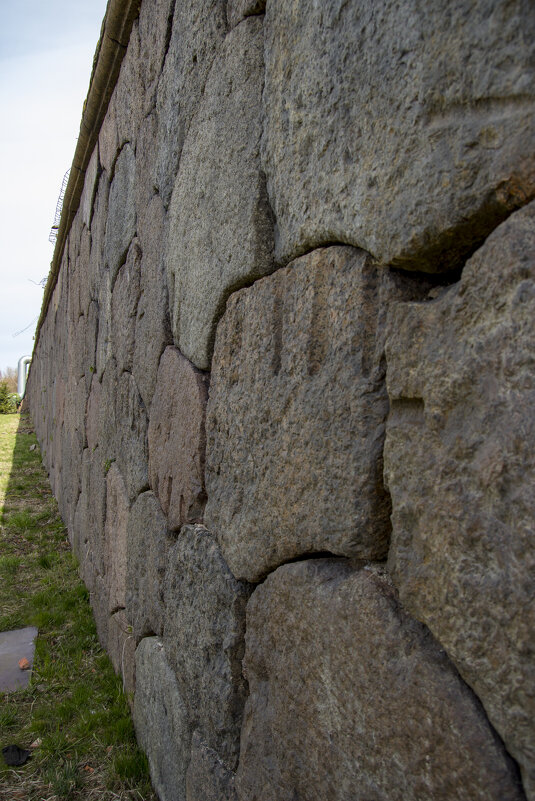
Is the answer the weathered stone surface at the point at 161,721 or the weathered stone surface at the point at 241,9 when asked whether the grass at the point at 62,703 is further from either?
the weathered stone surface at the point at 241,9

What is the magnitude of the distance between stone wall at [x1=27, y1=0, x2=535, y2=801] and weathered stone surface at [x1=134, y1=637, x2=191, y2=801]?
1cm

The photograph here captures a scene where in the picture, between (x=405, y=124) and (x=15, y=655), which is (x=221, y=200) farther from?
(x=15, y=655)

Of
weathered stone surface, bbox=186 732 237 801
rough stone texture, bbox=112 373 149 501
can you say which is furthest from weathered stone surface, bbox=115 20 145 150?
weathered stone surface, bbox=186 732 237 801

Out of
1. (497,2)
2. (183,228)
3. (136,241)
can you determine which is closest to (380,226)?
(497,2)

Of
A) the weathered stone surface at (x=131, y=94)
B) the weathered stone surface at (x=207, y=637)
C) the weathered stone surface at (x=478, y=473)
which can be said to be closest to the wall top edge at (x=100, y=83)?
the weathered stone surface at (x=131, y=94)

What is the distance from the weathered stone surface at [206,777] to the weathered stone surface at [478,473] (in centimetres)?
80

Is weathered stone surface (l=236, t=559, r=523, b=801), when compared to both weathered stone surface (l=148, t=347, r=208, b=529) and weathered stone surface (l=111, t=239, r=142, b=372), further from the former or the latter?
weathered stone surface (l=111, t=239, r=142, b=372)

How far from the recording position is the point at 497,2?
661 mm

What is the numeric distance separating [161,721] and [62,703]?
2.43ft

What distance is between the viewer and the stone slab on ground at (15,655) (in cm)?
257

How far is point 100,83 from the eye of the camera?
2.94 metres

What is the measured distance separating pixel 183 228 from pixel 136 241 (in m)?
0.76

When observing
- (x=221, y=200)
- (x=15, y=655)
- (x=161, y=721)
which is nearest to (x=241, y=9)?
(x=221, y=200)

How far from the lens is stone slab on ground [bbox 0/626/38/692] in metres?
2.57
